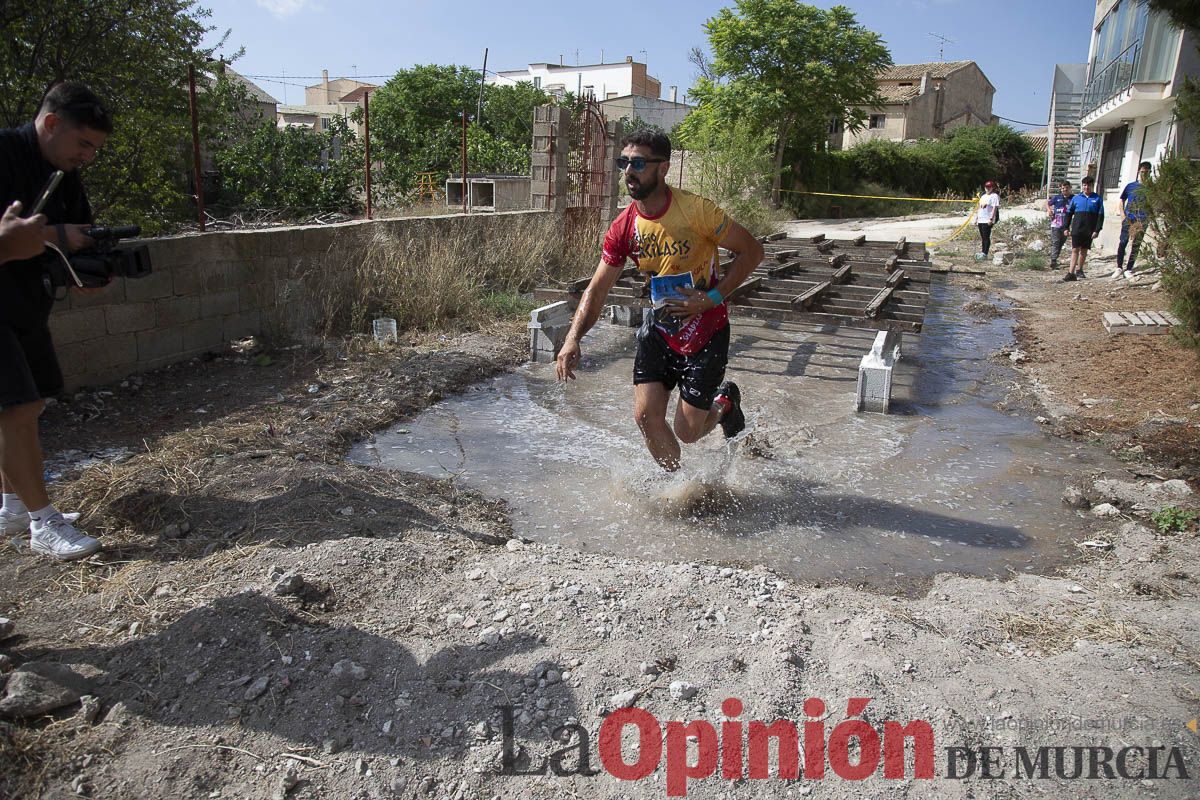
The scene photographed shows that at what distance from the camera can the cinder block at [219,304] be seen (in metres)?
6.59

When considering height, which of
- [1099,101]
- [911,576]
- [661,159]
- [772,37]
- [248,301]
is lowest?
[911,576]

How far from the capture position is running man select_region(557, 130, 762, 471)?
383 cm

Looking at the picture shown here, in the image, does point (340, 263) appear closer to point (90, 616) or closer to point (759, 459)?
point (759, 459)

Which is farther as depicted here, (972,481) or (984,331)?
(984,331)

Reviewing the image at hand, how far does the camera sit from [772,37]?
32.9m

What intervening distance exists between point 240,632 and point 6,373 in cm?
141

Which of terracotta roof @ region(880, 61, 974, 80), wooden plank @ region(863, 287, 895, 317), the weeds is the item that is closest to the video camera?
the weeds

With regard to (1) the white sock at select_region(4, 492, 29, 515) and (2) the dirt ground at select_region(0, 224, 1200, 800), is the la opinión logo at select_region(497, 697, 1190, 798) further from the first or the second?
(1) the white sock at select_region(4, 492, 29, 515)

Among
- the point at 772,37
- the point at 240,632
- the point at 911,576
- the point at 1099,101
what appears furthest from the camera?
the point at 772,37

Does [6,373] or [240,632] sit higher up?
[6,373]

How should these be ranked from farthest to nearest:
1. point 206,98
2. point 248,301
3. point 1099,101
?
point 1099,101, point 206,98, point 248,301

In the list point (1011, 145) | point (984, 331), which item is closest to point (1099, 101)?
point (984, 331)

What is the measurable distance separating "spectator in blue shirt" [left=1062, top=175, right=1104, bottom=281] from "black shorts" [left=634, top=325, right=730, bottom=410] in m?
13.4

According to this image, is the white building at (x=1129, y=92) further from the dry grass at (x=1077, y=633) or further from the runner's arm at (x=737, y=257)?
the dry grass at (x=1077, y=633)
